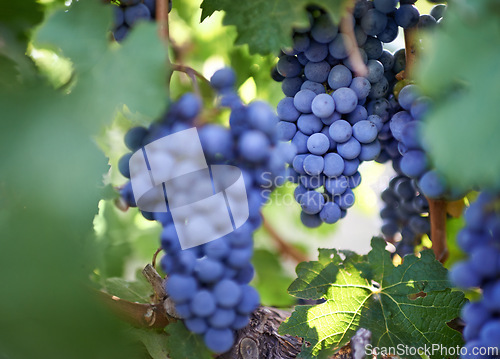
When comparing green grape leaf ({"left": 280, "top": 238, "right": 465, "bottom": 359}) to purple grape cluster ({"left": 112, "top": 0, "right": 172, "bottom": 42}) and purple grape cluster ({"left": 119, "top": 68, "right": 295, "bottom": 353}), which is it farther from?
purple grape cluster ({"left": 112, "top": 0, "right": 172, "bottom": 42})

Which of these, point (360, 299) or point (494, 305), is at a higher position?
point (494, 305)

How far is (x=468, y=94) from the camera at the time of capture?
429 mm

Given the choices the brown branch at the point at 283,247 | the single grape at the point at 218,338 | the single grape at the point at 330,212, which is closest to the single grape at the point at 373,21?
the single grape at the point at 330,212

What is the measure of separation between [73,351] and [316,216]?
17.6 inches

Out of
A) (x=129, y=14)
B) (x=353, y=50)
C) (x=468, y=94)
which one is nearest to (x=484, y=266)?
(x=468, y=94)

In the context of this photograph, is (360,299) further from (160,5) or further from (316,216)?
(160,5)

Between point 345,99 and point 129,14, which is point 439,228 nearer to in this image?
point 345,99

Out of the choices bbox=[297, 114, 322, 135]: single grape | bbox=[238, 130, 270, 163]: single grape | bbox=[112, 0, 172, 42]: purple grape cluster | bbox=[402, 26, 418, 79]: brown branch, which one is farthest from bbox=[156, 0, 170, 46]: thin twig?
bbox=[402, 26, 418, 79]: brown branch

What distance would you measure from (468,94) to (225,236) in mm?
263

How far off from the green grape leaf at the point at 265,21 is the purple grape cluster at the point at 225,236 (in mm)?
149

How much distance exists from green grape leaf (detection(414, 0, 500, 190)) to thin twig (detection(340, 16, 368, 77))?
11.5 inches

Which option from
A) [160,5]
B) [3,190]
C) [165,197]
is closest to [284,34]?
[160,5]

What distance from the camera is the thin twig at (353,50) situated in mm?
722

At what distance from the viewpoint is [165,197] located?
0.53 meters
